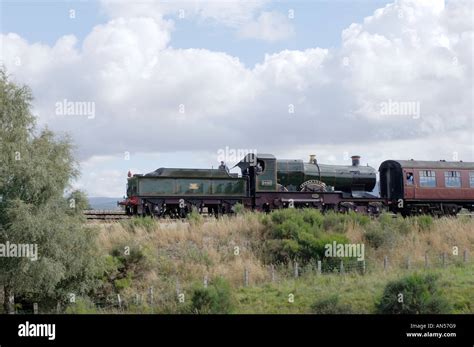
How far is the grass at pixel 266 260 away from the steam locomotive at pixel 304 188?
3720mm

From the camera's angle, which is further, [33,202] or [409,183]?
[409,183]

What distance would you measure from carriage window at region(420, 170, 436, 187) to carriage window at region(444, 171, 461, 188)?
67 cm

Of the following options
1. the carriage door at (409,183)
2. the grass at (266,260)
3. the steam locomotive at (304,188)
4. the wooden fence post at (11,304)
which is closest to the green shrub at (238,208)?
the steam locomotive at (304,188)

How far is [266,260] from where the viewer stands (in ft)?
69.8

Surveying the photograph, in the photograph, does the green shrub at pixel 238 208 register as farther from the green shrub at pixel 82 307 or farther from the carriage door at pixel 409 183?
the green shrub at pixel 82 307

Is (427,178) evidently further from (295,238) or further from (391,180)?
(295,238)

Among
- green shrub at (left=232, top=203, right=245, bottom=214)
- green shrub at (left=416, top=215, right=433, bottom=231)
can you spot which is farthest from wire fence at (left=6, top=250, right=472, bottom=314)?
green shrub at (left=232, top=203, right=245, bottom=214)

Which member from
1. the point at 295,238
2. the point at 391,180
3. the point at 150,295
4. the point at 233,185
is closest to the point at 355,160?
the point at 391,180

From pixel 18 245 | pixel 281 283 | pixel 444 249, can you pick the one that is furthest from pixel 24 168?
pixel 444 249

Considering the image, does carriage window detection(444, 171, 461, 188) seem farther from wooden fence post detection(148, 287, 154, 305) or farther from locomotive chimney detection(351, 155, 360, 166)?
wooden fence post detection(148, 287, 154, 305)

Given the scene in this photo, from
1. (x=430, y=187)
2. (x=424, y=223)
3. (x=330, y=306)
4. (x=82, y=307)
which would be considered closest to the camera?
(x=330, y=306)

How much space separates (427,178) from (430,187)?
484 mm

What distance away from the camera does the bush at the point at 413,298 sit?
46.1 feet
